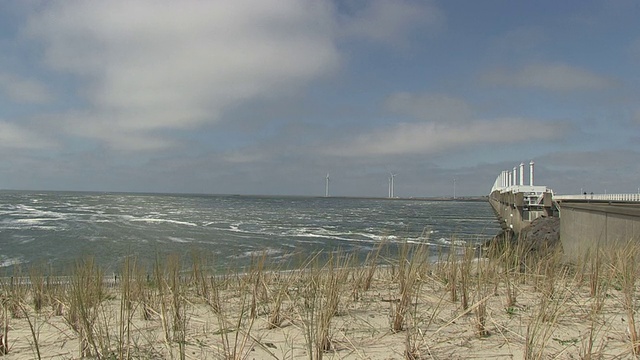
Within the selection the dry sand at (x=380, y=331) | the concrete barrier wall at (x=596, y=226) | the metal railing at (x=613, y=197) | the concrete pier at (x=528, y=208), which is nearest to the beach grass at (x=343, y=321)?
the dry sand at (x=380, y=331)

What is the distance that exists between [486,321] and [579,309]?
1.22 metres

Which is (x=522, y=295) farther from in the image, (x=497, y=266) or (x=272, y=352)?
(x=272, y=352)

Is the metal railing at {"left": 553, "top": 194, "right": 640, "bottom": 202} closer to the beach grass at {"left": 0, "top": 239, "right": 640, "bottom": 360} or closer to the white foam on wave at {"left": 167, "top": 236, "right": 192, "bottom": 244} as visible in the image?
the white foam on wave at {"left": 167, "top": 236, "right": 192, "bottom": 244}

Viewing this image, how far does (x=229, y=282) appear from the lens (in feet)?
24.0

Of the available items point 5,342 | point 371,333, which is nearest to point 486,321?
point 371,333

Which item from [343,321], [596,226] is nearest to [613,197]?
[596,226]

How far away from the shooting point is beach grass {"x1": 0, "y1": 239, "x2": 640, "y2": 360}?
371cm

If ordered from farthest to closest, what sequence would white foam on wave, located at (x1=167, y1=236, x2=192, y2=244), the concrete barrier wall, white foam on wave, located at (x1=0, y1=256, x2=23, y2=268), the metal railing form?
the metal railing, white foam on wave, located at (x1=167, y1=236, x2=192, y2=244), white foam on wave, located at (x1=0, y1=256, x2=23, y2=268), the concrete barrier wall

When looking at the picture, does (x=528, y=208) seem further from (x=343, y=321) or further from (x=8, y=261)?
(x=343, y=321)

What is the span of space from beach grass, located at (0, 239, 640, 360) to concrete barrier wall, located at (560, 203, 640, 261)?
4.99 m

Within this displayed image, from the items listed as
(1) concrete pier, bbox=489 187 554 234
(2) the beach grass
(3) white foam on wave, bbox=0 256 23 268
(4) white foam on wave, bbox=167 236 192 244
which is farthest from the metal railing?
(3) white foam on wave, bbox=0 256 23 268

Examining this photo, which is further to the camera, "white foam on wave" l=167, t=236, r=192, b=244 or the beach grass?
"white foam on wave" l=167, t=236, r=192, b=244

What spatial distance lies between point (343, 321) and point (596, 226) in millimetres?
13026

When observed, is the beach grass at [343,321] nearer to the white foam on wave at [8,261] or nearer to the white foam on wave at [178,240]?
the white foam on wave at [8,261]
